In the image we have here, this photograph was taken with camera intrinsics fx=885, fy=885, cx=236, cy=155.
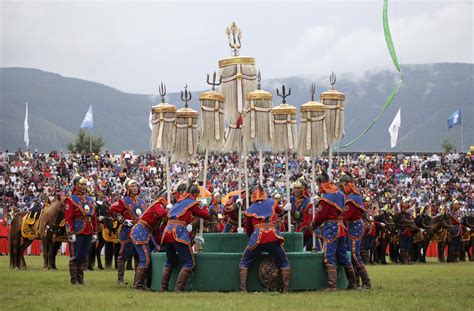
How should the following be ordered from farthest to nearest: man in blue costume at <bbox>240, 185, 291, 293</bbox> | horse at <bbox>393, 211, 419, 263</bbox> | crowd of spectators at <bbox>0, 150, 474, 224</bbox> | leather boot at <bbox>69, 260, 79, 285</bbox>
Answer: crowd of spectators at <bbox>0, 150, 474, 224</bbox>, horse at <bbox>393, 211, 419, 263</bbox>, leather boot at <bbox>69, 260, 79, 285</bbox>, man in blue costume at <bbox>240, 185, 291, 293</bbox>

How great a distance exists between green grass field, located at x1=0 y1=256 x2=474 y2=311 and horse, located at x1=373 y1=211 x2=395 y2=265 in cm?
913

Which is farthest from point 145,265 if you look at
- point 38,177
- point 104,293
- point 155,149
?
point 38,177

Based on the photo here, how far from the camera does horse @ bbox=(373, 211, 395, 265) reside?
28.0m

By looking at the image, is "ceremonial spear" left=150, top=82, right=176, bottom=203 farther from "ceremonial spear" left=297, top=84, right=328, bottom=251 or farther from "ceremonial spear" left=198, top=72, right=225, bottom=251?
"ceremonial spear" left=297, top=84, right=328, bottom=251

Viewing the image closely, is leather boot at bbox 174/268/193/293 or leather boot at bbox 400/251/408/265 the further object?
leather boot at bbox 400/251/408/265

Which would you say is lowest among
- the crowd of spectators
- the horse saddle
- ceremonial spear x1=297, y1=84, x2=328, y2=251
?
the horse saddle

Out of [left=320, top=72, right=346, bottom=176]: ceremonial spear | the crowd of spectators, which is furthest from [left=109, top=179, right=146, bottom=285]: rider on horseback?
the crowd of spectators

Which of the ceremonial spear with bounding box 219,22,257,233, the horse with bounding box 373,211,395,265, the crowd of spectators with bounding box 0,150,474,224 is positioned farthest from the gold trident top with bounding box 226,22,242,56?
the crowd of spectators with bounding box 0,150,474,224

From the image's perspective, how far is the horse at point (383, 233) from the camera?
28.0m

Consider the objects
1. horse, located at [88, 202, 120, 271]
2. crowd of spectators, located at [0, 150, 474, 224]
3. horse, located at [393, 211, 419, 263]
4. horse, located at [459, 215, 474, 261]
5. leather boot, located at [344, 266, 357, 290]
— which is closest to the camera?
leather boot, located at [344, 266, 357, 290]

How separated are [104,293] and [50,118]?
176285 mm

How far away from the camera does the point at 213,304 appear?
13.3m

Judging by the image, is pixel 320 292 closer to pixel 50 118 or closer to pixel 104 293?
pixel 104 293

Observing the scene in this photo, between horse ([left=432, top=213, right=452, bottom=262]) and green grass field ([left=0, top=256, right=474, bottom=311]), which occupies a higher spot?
horse ([left=432, top=213, right=452, bottom=262])
